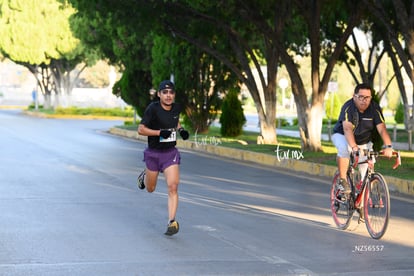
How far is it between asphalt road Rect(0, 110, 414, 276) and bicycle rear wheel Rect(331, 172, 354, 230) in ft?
0.39

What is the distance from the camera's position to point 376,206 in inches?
389

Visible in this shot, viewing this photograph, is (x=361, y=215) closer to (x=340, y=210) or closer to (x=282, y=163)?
(x=340, y=210)

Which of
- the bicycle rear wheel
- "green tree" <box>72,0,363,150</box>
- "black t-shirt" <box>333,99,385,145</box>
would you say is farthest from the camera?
"green tree" <box>72,0,363,150</box>

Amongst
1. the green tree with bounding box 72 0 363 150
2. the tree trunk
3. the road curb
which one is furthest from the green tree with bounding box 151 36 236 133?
the tree trunk

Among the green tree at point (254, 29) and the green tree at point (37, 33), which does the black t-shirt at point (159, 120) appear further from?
the green tree at point (37, 33)

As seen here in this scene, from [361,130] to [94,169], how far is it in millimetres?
9334

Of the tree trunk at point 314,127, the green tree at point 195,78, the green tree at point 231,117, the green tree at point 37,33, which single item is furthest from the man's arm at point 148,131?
the green tree at point 37,33

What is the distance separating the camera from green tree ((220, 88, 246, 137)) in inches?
1219

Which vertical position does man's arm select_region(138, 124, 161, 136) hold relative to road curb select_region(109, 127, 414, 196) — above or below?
above

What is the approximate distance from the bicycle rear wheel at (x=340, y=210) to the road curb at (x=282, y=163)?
4559 millimetres

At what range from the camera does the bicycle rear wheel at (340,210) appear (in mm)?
10500

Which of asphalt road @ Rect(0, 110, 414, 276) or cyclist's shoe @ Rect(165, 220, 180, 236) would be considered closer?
asphalt road @ Rect(0, 110, 414, 276)

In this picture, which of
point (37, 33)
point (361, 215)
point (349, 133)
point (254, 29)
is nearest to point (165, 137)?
point (349, 133)

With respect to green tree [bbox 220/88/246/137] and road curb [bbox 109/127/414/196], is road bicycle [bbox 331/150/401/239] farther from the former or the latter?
green tree [bbox 220/88/246/137]
